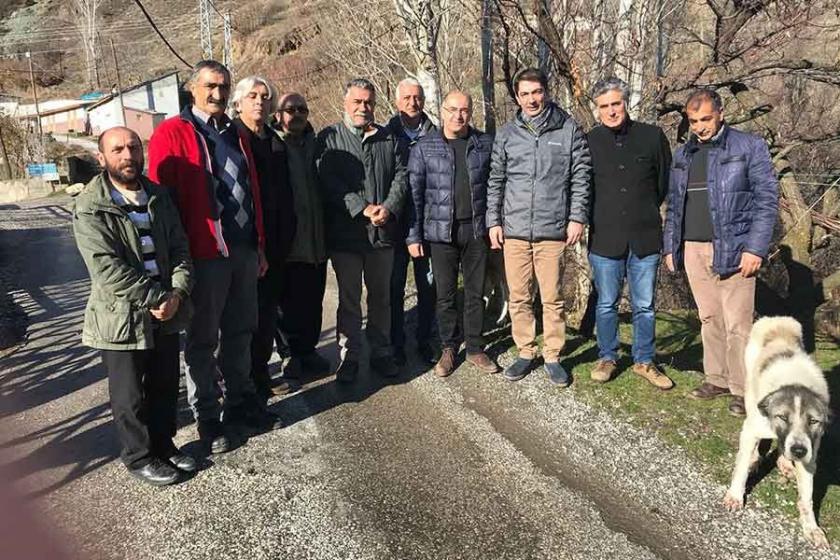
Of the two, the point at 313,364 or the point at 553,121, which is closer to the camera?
the point at 553,121

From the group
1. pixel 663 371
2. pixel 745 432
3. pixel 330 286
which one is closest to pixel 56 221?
pixel 330 286

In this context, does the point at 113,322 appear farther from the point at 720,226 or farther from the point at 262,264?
the point at 720,226

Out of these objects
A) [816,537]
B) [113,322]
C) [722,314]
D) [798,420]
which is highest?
[113,322]

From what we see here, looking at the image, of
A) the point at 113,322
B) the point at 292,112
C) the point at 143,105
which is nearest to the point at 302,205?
the point at 292,112

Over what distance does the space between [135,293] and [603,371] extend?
3.51 metres

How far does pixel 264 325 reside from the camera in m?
4.78

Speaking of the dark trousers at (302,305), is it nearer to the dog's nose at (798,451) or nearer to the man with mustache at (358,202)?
Answer: the man with mustache at (358,202)

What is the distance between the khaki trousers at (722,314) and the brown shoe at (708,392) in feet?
0.12

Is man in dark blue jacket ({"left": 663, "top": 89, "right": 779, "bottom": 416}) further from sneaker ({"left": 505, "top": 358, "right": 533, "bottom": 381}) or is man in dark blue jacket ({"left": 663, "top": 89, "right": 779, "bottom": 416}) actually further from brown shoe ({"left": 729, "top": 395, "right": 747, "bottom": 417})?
sneaker ({"left": 505, "top": 358, "right": 533, "bottom": 381})

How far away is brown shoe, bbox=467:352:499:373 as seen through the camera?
5215 millimetres

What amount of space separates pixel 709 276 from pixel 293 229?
124 inches

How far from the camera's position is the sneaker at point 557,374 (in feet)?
16.0

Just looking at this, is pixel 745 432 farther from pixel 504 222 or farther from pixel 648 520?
pixel 504 222

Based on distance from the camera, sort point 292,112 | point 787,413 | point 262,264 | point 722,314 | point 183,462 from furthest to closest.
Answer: point 292,112, point 722,314, point 262,264, point 183,462, point 787,413
